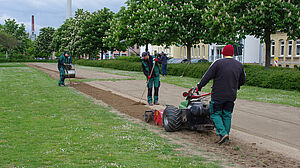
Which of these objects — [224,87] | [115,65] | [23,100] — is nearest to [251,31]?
[23,100]

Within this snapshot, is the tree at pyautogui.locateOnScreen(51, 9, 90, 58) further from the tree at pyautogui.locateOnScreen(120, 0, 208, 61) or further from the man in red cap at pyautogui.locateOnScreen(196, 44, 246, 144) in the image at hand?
the man in red cap at pyautogui.locateOnScreen(196, 44, 246, 144)

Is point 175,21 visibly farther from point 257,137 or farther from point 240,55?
point 257,137

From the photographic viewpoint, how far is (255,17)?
20.7m

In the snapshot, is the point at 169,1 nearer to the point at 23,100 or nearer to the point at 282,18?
the point at 282,18

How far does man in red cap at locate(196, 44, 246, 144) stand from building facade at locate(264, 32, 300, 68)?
38.9 metres

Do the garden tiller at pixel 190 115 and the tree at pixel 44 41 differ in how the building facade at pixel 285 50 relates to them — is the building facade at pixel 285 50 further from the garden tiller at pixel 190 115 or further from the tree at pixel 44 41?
the tree at pixel 44 41

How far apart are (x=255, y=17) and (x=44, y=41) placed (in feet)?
318

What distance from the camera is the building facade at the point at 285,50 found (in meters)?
43.2

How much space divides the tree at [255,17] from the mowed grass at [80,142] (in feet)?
45.6

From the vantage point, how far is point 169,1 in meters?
32.2

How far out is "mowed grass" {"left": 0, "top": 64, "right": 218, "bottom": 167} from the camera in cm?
535

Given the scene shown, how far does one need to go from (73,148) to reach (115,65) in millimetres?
39478

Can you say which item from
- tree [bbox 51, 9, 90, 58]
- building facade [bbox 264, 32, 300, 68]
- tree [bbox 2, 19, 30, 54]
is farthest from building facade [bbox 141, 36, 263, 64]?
tree [bbox 2, 19, 30, 54]

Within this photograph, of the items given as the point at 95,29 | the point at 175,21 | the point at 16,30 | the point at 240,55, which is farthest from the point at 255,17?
the point at 16,30
